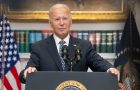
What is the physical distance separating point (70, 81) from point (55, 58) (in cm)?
37

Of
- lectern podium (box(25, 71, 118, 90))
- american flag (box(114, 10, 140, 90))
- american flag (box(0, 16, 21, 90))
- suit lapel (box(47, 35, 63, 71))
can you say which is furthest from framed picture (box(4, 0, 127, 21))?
lectern podium (box(25, 71, 118, 90))

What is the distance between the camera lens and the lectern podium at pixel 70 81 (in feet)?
6.95

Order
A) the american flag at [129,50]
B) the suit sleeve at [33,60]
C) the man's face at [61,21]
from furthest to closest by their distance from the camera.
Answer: the american flag at [129,50] → the man's face at [61,21] → the suit sleeve at [33,60]

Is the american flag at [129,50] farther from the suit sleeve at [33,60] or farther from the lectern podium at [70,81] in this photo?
the lectern podium at [70,81]

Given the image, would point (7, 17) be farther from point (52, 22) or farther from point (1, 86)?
point (52, 22)

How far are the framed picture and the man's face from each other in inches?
87.4

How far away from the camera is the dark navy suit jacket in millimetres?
2426

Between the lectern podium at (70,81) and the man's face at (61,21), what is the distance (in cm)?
46

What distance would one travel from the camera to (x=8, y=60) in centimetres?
447

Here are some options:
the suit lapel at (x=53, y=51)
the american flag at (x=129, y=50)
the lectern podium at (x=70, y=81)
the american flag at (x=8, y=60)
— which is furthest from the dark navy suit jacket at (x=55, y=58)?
the american flag at (x=129, y=50)

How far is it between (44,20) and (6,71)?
936 mm

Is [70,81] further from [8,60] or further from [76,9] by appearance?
[76,9]

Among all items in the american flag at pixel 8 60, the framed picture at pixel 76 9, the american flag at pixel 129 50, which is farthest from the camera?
the framed picture at pixel 76 9

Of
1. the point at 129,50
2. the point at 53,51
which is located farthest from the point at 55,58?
the point at 129,50
